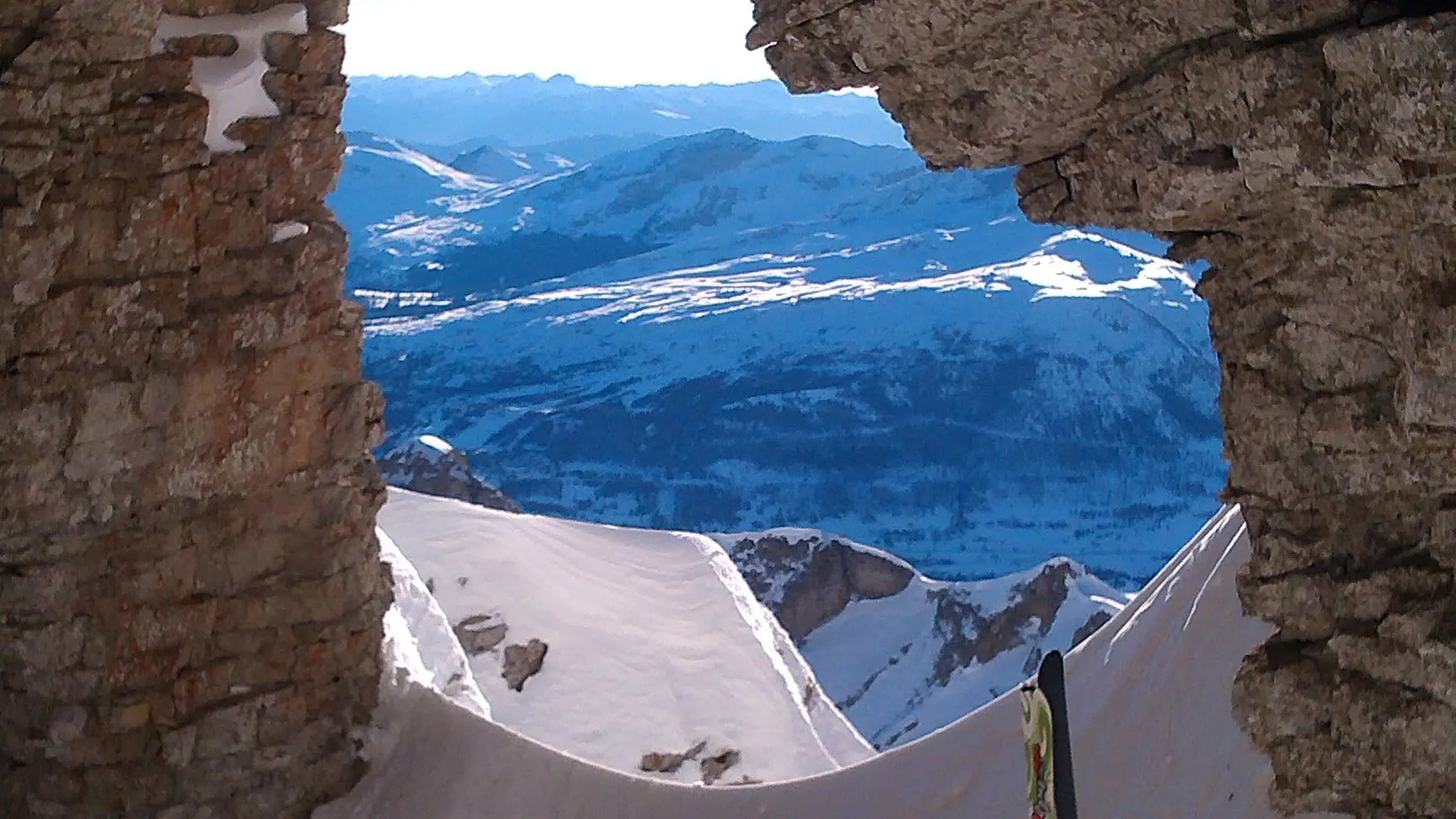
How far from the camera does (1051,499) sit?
39625mm

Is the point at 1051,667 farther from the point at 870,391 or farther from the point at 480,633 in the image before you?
the point at 870,391

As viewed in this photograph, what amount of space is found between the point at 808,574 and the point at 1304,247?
1791 cm

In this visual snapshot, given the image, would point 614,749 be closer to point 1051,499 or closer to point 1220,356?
point 1220,356

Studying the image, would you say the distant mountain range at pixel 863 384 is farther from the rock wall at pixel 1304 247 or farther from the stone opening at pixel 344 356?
the rock wall at pixel 1304 247

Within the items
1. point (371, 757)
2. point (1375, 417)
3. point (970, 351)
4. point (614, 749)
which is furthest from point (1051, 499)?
point (1375, 417)

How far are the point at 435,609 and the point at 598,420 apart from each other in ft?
114

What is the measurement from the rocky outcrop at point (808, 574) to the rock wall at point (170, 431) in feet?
47.1

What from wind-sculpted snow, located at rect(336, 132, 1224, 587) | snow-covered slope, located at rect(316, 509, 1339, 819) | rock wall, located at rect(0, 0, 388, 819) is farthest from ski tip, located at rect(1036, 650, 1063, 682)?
wind-sculpted snow, located at rect(336, 132, 1224, 587)

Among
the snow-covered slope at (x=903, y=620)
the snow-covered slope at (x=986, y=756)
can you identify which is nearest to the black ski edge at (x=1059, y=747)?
the snow-covered slope at (x=986, y=756)

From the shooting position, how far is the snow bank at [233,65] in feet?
16.9

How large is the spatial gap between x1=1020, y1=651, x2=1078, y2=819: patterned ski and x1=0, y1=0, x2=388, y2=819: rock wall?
4095 mm

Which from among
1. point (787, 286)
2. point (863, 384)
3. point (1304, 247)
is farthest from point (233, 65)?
point (787, 286)

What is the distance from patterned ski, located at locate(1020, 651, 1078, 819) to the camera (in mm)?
2186

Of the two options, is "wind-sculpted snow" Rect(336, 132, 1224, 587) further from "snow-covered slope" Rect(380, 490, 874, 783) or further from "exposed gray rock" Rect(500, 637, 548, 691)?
"exposed gray rock" Rect(500, 637, 548, 691)
